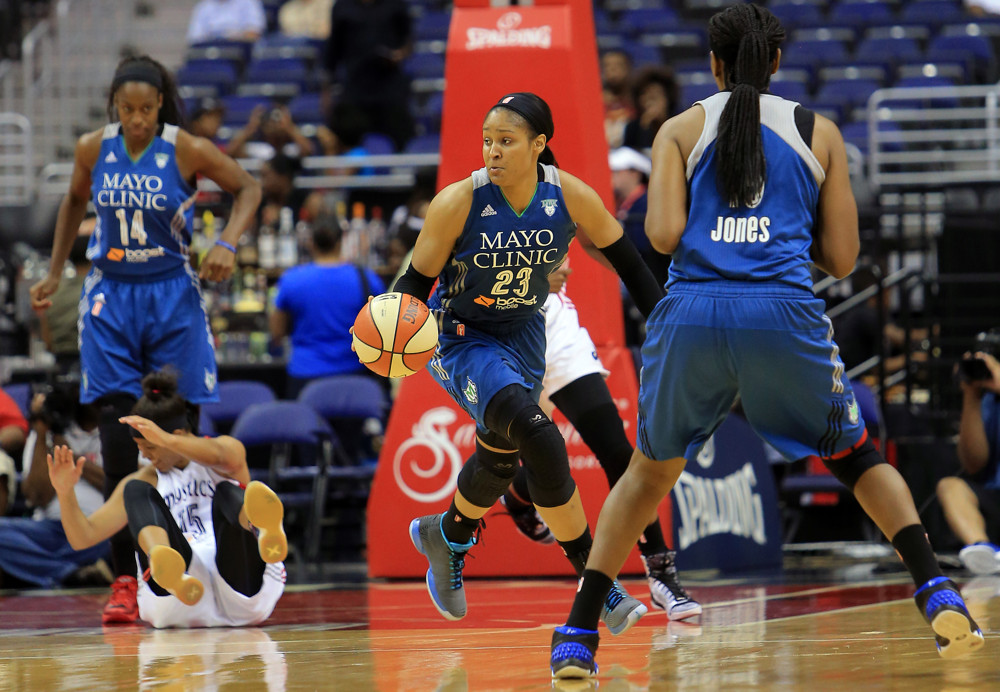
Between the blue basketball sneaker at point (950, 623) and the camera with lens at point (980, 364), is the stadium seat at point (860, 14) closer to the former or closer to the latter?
the camera with lens at point (980, 364)

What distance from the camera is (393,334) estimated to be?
4055 millimetres

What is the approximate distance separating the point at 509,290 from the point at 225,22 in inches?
517

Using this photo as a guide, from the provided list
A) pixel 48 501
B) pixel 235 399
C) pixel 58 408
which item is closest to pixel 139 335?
pixel 58 408

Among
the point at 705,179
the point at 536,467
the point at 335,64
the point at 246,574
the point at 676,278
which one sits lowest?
the point at 246,574

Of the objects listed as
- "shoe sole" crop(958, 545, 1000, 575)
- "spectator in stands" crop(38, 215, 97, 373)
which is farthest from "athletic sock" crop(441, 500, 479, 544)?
"spectator in stands" crop(38, 215, 97, 373)

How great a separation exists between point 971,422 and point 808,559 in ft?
4.18

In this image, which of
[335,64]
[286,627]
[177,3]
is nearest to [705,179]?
[286,627]

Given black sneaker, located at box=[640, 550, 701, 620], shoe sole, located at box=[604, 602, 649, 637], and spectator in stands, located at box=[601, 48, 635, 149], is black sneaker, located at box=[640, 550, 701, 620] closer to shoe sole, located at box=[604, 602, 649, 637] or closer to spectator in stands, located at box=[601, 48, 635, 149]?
shoe sole, located at box=[604, 602, 649, 637]

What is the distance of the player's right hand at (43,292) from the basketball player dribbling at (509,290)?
2.38m

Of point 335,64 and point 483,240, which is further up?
point 335,64

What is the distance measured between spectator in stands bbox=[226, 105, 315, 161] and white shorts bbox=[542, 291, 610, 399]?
6.42 meters

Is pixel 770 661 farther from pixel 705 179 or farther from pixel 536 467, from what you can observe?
pixel 705 179

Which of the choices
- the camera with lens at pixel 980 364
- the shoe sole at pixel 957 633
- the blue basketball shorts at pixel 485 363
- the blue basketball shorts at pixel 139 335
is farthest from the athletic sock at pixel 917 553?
the camera with lens at pixel 980 364

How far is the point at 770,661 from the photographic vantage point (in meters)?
3.71
